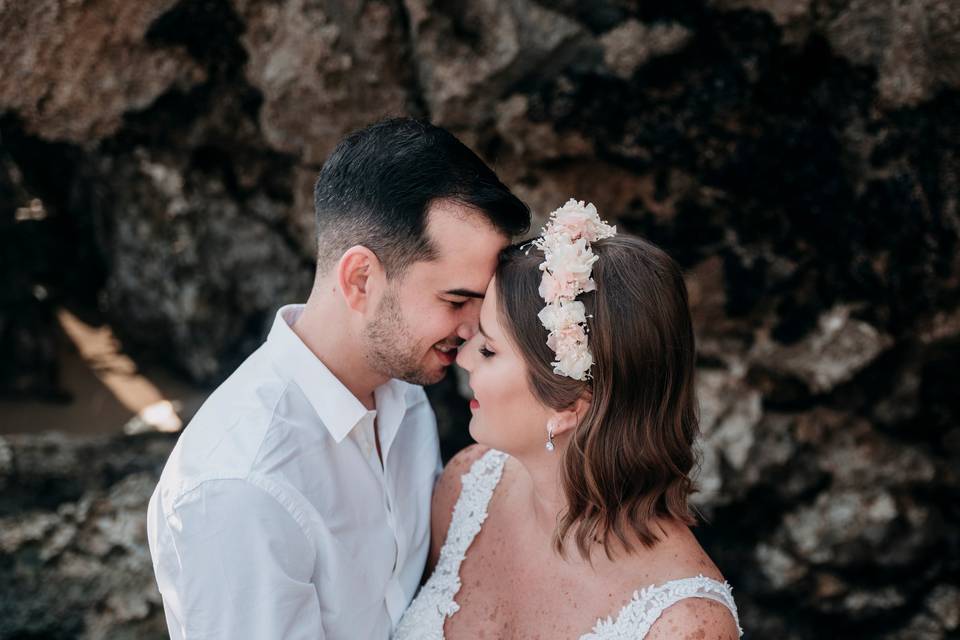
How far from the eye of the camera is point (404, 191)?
233 centimetres

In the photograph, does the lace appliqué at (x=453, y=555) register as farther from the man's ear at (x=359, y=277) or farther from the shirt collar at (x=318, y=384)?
the man's ear at (x=359, y=277)

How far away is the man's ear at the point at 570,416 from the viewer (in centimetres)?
221

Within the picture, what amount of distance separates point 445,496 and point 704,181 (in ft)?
5.59

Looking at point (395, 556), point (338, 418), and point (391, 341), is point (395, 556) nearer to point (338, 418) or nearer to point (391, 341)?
point (338, 418)

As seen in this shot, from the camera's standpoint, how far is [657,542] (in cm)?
227

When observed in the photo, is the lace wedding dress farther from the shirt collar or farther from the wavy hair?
the shirt collar

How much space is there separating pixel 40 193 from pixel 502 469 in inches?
121

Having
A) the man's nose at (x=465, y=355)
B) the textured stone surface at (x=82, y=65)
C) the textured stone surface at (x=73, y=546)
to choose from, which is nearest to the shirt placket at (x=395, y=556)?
the man's nose at (x=465, y=355)

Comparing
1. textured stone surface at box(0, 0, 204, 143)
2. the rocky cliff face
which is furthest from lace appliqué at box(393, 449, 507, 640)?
textured stone surface at box(0, 0, 204, 143)

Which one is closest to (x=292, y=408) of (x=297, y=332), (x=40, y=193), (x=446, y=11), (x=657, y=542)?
(x=297, y=332)

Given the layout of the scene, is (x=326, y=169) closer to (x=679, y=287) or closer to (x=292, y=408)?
(x=292, y=408)

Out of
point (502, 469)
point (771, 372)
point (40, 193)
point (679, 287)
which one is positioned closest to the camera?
point (679, 287)

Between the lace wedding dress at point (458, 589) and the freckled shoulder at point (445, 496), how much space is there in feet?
0.12

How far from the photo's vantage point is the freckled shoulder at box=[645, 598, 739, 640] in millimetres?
2045
